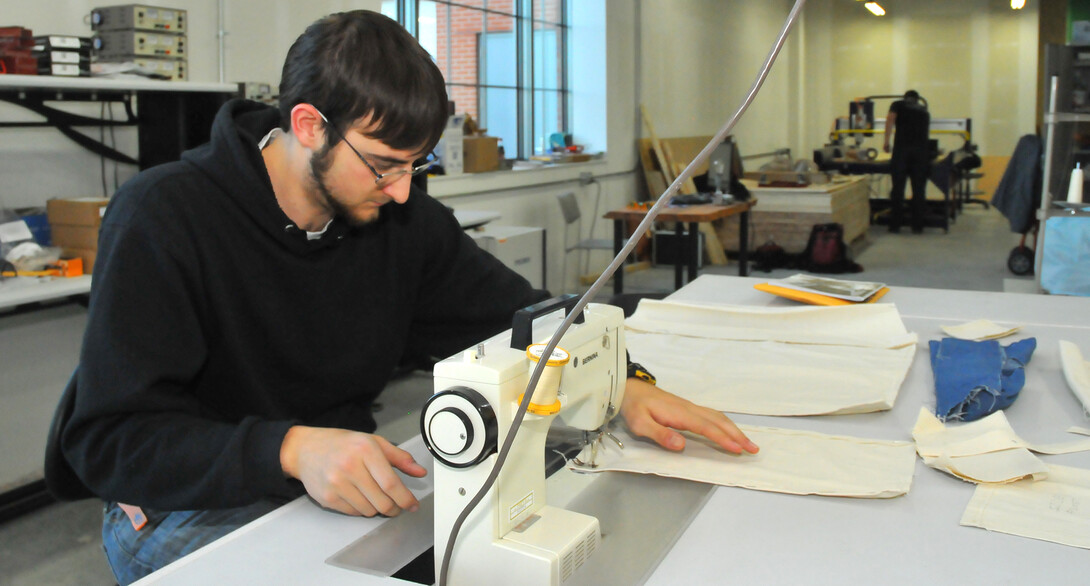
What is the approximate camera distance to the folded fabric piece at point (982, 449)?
115 centimetres

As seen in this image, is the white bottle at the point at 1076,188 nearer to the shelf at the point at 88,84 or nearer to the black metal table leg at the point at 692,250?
the black metal table leg at the point at 692,250

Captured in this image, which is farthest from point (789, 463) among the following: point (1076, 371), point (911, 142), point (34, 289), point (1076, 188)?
point (911, 142)

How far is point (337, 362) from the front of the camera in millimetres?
1431

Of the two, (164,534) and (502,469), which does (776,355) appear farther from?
(164,534)

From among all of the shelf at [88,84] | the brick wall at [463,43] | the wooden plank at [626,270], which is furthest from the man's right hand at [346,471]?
the wooden plank at [626,270]

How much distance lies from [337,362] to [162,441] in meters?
0.41

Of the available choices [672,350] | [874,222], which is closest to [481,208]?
[672,350]

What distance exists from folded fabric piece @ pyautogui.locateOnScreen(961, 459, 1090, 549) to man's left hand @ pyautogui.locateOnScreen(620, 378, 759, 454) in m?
0.28

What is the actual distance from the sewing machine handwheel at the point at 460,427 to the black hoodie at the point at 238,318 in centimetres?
26

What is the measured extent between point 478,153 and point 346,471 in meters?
4.53

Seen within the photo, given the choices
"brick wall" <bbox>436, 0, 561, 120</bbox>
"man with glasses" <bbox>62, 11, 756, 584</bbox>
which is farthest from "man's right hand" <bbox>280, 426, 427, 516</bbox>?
"brick wall" <bbox>436, 0, 561, 120</bbox>

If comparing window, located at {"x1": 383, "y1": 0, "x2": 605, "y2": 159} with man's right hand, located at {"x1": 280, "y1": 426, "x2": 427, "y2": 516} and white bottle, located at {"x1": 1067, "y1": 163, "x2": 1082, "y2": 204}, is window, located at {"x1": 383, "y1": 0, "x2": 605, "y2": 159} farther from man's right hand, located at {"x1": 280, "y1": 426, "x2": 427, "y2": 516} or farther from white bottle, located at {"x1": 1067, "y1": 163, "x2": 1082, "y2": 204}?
man's right hand, located at {"x1": 280, "y1": 426, "x2": 427, "y2": 516}

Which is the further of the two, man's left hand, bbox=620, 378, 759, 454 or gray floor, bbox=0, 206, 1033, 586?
gray floor, bbox=0, 206, 1033, 586

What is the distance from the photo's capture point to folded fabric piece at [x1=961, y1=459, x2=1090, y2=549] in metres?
1.00
